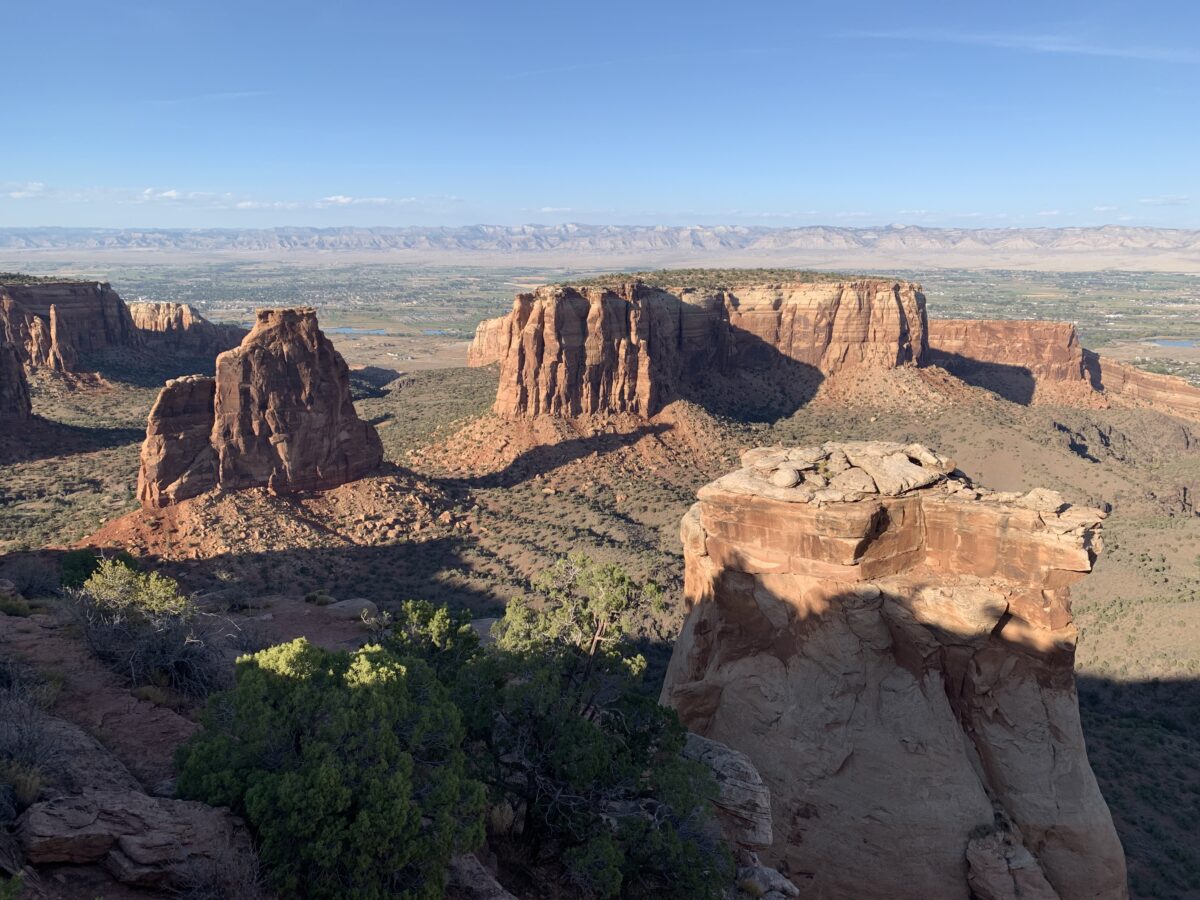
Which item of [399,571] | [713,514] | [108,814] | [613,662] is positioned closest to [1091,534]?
A: [713,514]

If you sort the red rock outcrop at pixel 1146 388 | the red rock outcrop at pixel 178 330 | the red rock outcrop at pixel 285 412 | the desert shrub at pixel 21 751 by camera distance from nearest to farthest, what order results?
the desert shrub at pixel 21 751 → the red rock outcrop at pixel 285 412 → the red rock outcrop at pixel 1146 388 → the red rock outcrop at pixel 178 330

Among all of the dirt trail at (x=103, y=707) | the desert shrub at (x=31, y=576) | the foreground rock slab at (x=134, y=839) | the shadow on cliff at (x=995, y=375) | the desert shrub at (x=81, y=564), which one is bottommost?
the desert shrub at (x=81, y=564)

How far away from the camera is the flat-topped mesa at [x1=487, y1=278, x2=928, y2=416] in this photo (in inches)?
2741

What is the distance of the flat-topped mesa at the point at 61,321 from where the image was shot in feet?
325

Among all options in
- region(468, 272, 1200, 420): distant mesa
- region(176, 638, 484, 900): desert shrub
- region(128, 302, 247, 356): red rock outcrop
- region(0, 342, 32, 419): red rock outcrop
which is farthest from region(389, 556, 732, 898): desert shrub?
region(128, 302, 247, 356): red rock outcrop

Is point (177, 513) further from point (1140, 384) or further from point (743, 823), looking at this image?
point (1140, 384)

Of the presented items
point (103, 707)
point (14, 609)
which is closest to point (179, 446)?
point (14, 609)

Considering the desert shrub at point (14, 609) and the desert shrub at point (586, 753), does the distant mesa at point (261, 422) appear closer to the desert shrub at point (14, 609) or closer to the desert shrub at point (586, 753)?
the desert shrub at point (14, 609)

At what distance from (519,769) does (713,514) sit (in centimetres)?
900

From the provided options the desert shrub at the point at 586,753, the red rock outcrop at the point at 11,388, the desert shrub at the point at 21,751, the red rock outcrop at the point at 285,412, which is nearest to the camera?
the desert shrub at the point at 21,751

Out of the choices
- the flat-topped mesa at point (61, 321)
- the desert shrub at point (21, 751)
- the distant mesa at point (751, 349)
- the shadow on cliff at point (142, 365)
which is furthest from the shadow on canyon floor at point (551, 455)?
the flat-topped mesa at point (61, 321)

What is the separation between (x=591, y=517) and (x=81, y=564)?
105 ft

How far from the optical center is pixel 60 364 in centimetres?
9975

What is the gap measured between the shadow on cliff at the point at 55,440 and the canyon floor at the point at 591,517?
11.1 inches
